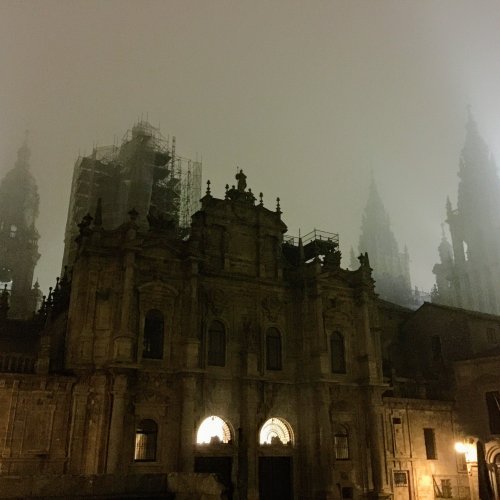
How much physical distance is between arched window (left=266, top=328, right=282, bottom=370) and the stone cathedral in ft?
0.38

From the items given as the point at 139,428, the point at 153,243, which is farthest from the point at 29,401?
the point at 153,243

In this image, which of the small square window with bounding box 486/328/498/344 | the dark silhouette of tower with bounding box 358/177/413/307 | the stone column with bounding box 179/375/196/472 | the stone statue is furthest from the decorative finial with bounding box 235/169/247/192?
the dark silhouette of tower with bounding box 358/177/413/307

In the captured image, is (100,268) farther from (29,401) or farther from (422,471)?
(422,471)

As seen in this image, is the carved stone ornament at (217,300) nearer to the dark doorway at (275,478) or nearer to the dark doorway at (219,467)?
the dark doorway at (219,467)

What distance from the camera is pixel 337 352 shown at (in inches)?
1328

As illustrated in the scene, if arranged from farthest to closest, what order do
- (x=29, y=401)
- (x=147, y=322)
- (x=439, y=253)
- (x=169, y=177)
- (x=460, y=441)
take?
(x=439, y=253)
(x=169, y=177)
(x=460, y=441)
(x=147, y=322)
(x=29, y=401)

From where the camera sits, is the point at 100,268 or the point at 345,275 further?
the point at 345,275

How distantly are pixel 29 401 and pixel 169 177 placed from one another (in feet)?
88.3

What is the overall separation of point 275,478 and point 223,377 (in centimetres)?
622

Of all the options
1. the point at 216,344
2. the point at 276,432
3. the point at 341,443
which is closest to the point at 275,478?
the point at 276,432

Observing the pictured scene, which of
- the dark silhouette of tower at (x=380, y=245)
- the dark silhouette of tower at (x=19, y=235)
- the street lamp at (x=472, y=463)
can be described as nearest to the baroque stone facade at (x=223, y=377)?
the street lamp at (x=472, y=463)

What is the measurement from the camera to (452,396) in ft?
118

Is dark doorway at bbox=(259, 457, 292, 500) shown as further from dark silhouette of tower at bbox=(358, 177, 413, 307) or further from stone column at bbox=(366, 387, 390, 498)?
dark silhouette of tower at bbox=(358, 177, 413, 307)

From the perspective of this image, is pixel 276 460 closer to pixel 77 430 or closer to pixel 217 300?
pixel 217 300
